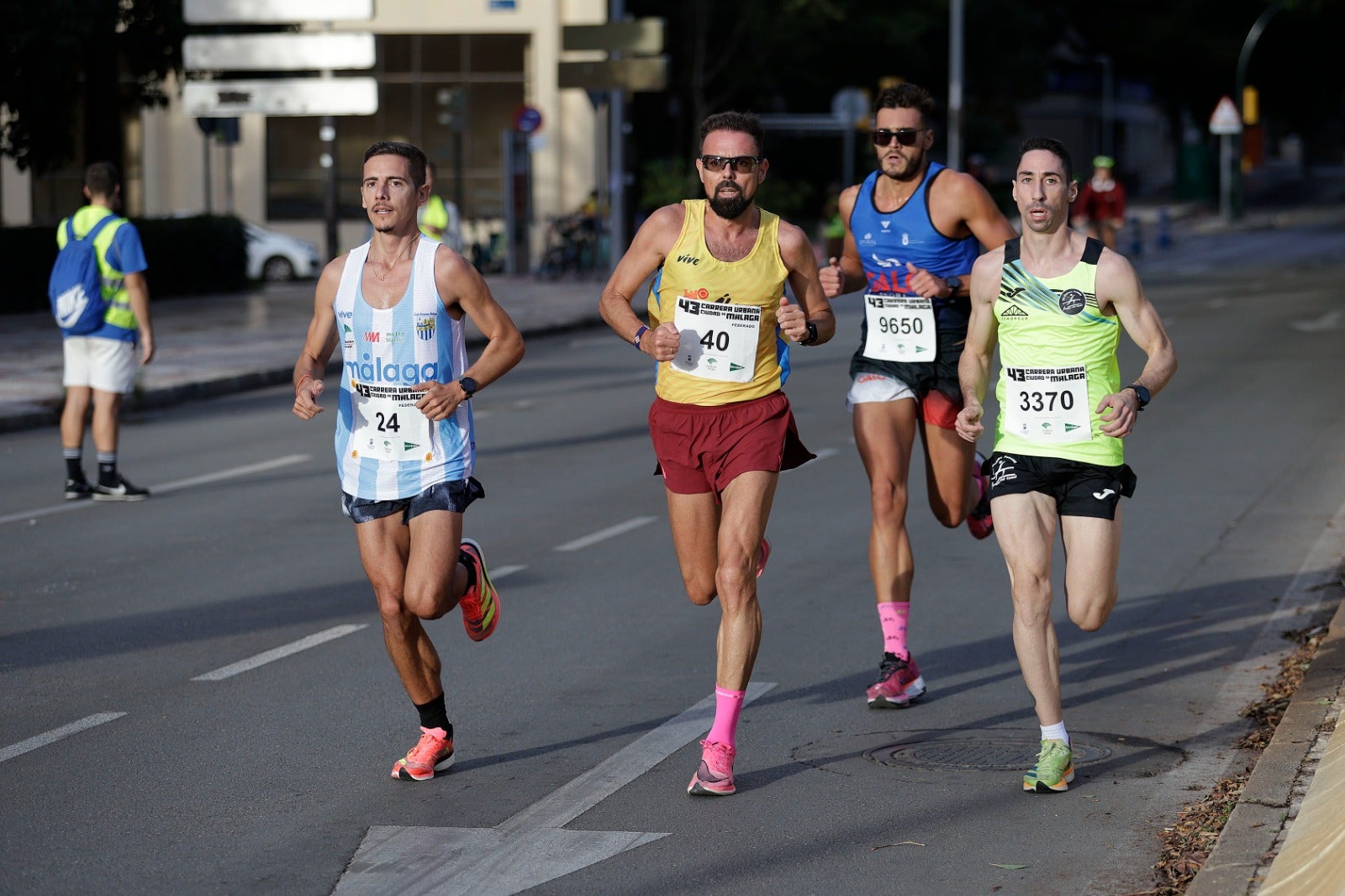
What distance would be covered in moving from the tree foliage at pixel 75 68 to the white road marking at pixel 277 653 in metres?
19.7

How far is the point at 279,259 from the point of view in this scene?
37.0m

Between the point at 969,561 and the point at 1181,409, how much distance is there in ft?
22.3

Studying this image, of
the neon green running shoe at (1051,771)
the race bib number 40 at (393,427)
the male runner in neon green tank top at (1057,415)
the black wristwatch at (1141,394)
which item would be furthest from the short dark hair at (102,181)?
the neon green running shoe at (1051,771)

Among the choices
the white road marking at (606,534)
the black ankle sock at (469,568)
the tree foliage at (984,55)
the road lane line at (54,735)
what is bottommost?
the white road marking at (606,534)

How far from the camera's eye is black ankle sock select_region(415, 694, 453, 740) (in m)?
6.26

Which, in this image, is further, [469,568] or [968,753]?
[968,753]

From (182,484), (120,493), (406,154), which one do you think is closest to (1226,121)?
(182,484)

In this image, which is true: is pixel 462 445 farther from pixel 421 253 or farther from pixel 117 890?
pixel 117 890

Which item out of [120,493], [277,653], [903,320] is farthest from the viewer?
[120,493]

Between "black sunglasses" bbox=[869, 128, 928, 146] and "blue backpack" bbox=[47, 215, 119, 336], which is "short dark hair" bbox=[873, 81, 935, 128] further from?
"blue backpack" bbox=[47, 215, 119, 336]

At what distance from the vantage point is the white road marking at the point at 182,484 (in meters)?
11.9

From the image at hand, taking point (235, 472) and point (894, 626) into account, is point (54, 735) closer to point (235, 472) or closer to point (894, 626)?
point (894, 626)

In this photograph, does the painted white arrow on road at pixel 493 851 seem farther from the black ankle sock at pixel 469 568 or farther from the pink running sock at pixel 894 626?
the pink running sock at pixel 894 626

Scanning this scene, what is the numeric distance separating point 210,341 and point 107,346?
10.8 m
